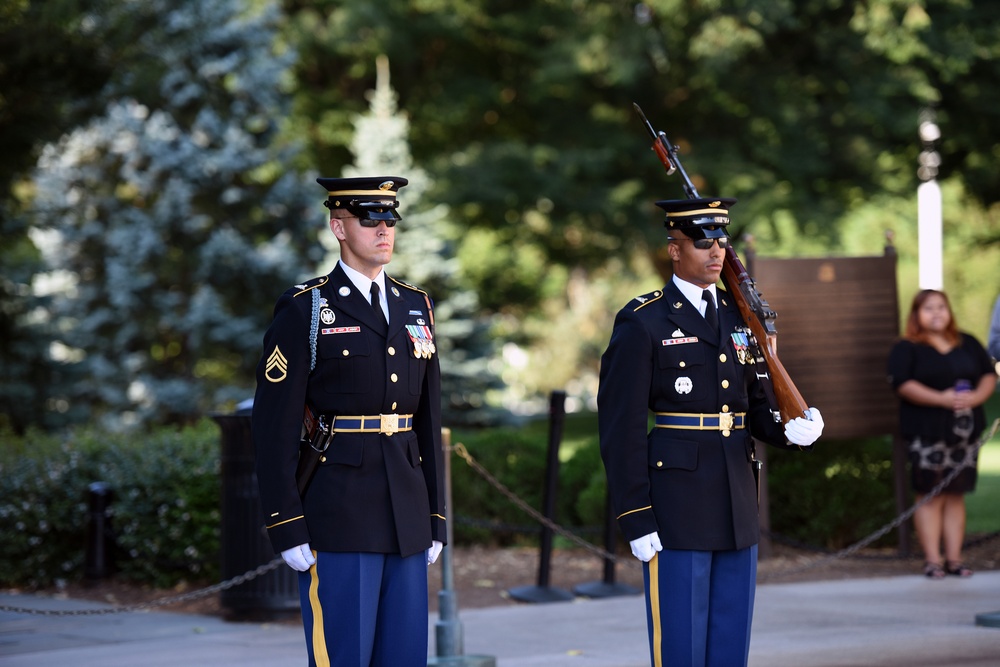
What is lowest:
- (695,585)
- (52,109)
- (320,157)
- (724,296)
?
(695,585)

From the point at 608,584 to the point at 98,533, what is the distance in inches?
152

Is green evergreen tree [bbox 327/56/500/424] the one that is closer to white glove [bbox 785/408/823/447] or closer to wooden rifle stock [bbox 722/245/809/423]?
wooden rifle stock [bbox 722/245/809/423]

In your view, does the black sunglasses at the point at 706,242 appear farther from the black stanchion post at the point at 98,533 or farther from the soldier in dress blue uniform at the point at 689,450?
the black stanchion post at the point at 98,533

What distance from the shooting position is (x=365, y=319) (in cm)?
543

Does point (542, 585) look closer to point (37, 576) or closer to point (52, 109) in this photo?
point (37, 576)

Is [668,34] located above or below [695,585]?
above

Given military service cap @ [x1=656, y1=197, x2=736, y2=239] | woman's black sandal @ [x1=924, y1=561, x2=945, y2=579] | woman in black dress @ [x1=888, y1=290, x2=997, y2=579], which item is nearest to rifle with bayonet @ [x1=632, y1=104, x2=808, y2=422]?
military service cap @ [x1=656, y1=197, x2=736, y2=239]

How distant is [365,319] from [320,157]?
22084 mm

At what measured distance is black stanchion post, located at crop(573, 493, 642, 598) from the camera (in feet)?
35.0

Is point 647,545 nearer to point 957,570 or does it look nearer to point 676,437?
point 676,437

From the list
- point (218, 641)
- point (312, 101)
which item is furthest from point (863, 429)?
point (312, 101)

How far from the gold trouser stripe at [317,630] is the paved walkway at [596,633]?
2448 millimetres

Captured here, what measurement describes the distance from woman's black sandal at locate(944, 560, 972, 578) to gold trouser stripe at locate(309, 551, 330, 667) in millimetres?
7143

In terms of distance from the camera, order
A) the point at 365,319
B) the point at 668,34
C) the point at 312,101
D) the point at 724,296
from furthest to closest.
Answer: the point at 312,101, the point at 668,34, the point at 724,296, the point at 365,319
